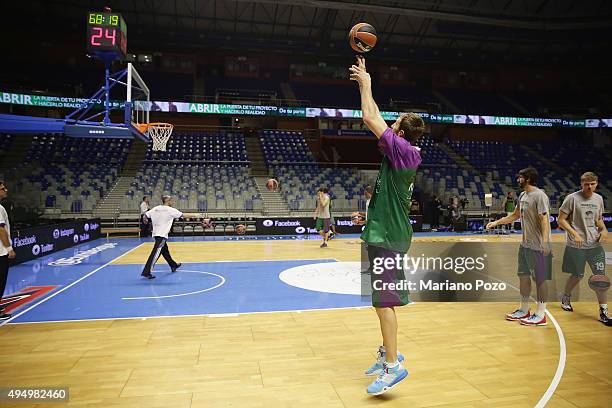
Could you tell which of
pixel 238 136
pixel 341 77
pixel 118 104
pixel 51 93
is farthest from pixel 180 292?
pixel 341 77

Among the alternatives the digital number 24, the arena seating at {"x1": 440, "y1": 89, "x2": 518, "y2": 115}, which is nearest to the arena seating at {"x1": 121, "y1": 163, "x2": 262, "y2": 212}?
the digital number 24

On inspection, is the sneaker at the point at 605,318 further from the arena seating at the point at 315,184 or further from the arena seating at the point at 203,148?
the arena seating at the point at 203,148

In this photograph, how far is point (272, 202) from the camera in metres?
19.3

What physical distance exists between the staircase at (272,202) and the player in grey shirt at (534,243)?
1408cm

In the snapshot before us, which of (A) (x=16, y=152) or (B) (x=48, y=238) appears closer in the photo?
(B) (x=48, y=238)

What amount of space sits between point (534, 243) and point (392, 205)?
2991 millimetres

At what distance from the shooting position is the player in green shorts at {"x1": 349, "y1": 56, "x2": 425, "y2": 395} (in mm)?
3127

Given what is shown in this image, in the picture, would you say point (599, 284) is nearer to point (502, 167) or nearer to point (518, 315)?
point (518, 315)

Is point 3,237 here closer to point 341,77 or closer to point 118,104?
point 118,104

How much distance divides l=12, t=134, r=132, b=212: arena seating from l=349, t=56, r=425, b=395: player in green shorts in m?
17.3

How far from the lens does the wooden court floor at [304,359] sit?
3.20 m

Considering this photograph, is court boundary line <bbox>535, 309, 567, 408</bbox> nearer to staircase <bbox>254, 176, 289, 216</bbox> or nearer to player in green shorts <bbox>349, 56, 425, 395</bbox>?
player in green shorts <bbox>349, 56, 425, 395</bbox>

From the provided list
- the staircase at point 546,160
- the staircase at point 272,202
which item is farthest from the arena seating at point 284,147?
the staircase at point 546,160

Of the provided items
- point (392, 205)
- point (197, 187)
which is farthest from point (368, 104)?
point (197, 187)
